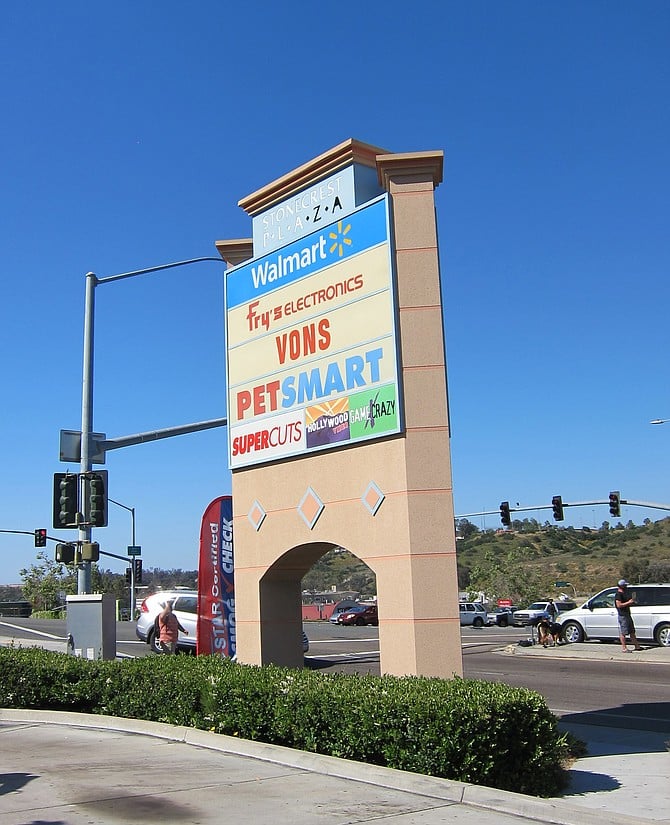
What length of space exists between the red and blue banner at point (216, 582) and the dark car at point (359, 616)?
1283 inches

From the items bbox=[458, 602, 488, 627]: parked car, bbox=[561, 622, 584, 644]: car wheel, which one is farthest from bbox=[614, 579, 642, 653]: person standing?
bbox=[458, 602, 488, 627]: parked car

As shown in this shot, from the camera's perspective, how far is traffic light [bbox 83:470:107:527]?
651 inches

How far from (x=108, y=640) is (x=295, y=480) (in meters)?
5.68

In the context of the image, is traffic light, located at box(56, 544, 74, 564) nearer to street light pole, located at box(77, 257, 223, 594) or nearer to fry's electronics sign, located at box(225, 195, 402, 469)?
street light pole, located at box(77, 257, 223, 594)

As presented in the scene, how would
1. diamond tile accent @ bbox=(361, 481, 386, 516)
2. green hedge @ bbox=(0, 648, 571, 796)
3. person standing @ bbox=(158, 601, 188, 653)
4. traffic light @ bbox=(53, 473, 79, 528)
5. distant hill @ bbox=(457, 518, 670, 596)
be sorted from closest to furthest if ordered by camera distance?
green hedge @ bbox=(0, 648, 571, 796) → diamond tile accent @ bbox=(361, 481, 386, 516) → person standing @ bbox=(158, 601, 188, 653) → traffic light @ bbox=(53, 473, 79, 528) → distant hill @ bbox=(457, 518, 670, 596)

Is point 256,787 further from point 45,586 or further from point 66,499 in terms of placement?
point 45,586

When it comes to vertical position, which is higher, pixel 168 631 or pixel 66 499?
pixel 66 499

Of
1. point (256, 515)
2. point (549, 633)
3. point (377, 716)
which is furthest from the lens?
point (549, 633)

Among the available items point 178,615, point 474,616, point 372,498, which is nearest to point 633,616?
point 178,615

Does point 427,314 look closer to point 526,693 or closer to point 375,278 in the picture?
point 375,278

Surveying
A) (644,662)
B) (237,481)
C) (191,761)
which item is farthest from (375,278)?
(644,662)

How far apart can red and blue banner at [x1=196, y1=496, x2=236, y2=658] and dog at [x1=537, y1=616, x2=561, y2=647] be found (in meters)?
13.2

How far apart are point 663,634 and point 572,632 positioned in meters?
2.91

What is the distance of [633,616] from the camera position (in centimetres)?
2470
